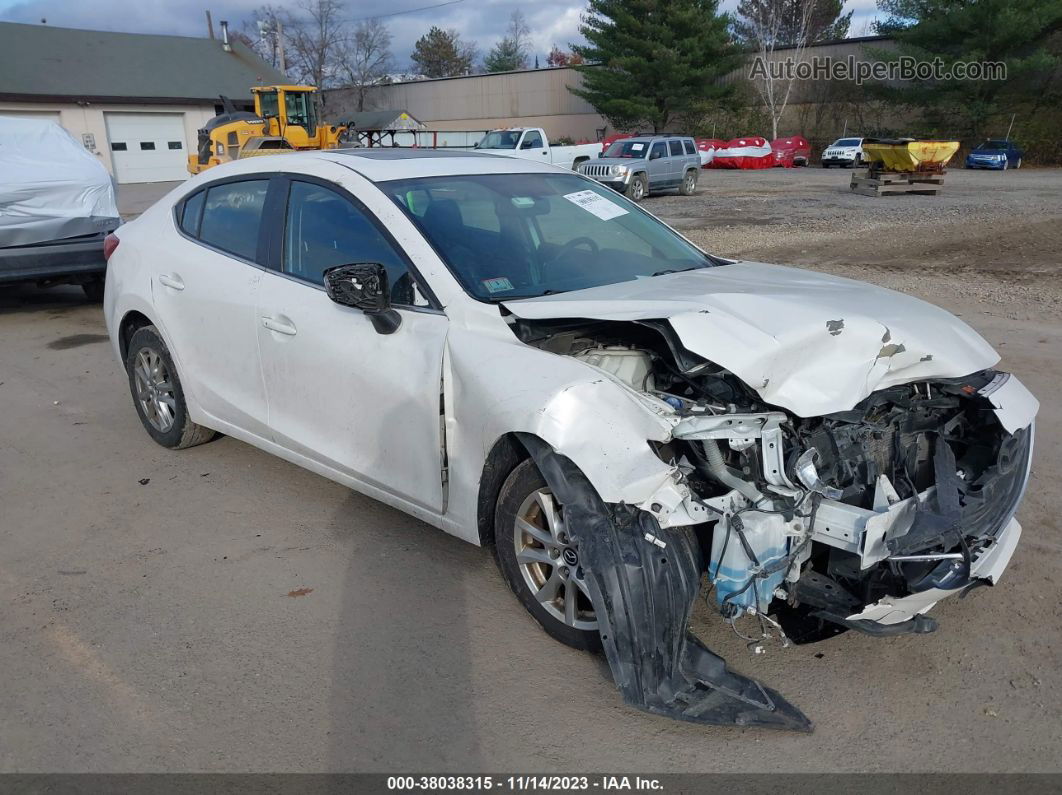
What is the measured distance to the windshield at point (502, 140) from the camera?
25000mm

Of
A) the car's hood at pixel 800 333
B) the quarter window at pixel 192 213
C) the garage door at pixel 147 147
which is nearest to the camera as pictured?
the car's hood at pixel 800 333

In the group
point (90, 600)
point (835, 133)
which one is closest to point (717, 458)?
point (90, 600)

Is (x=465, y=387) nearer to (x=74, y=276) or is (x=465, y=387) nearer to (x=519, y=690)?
(x=519, y=690)

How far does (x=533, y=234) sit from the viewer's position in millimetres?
4023

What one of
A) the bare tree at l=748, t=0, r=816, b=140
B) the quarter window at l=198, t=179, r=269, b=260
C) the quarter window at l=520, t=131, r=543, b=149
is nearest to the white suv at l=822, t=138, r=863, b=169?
the bare tree at l=748, t=0, r=816, b=140

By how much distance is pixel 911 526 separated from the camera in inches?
109

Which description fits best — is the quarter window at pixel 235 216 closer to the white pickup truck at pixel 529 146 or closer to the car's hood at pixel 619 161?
the car's hood at pixel 619 161

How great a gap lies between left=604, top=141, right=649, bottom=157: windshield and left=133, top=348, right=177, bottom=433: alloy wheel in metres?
20.5

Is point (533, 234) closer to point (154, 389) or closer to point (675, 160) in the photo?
point (154, 389)

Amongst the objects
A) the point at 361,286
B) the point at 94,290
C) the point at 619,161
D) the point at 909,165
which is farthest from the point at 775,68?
the point at 361,286

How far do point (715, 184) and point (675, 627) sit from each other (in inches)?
1148

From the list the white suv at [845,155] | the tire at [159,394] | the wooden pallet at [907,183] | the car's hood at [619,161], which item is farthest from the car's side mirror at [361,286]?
the white suv at [845,155]

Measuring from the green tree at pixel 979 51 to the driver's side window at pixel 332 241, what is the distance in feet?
147

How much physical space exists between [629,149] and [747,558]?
22.6m
